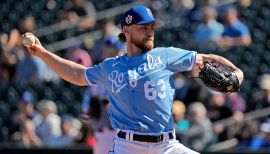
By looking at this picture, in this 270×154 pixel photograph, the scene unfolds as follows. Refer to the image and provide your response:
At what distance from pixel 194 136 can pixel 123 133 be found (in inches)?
181

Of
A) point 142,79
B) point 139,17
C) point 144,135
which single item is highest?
point 139,17

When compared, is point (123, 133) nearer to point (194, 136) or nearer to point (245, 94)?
point (194, 136)

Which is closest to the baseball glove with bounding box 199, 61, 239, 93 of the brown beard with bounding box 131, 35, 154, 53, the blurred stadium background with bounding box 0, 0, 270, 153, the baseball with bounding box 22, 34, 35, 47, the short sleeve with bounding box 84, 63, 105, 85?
the brown beard with bounding box 131, 35, 154, 53

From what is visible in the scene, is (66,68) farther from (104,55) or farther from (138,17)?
(104,55)

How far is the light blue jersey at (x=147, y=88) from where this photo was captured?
5543 mm

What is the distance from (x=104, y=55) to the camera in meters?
10.1

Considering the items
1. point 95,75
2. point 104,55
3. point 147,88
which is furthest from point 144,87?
point 104,55

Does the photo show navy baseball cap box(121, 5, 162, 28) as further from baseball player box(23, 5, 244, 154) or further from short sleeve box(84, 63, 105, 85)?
short sleeve box(84, 63, 105, 85)

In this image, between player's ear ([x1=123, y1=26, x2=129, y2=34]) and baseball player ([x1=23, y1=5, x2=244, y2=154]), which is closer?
baseball player ([x1=23, y1=5, x2=244, y2=154])

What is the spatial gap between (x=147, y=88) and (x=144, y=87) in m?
0.02

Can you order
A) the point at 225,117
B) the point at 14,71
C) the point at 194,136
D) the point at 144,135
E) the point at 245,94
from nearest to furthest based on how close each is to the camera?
the point at 144,135, the point at 194,136, the point at 225,117, the point at 245,94, the point at 14,71

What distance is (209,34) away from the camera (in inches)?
481

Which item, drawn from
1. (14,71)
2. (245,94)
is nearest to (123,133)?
(245,94)

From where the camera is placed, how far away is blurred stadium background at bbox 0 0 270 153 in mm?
10688
